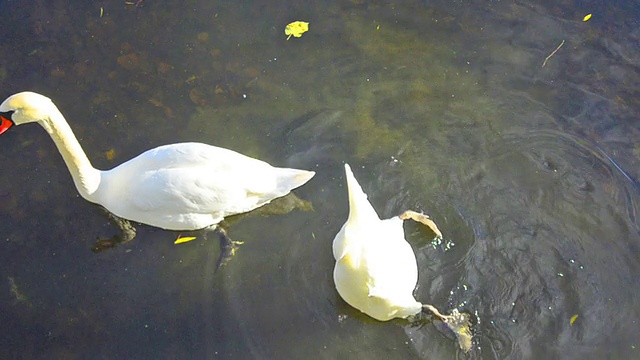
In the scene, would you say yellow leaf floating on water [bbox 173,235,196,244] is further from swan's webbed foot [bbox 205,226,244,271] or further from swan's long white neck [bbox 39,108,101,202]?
swan's long white neck [bbox 39,108,101,202]

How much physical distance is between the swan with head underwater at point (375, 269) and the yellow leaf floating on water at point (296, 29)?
240 centimetres

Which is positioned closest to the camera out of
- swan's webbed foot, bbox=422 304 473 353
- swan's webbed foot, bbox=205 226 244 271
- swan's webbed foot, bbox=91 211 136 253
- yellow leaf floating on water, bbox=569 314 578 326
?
swan's webbed foot, bbox=422 304 473 353

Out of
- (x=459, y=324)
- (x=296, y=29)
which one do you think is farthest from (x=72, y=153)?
(x=459, y=324)

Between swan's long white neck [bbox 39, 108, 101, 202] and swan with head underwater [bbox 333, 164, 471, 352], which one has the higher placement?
swan's long white neck [bbox 39, 108, 101, 202]

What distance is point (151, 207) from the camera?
432 centimetres

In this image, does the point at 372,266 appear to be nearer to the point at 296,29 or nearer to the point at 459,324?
the point at 459,324

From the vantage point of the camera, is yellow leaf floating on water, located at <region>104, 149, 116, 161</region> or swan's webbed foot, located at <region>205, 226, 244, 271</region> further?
yellow leaf floating on water, located at <region>104, 149, 116, 161</region>

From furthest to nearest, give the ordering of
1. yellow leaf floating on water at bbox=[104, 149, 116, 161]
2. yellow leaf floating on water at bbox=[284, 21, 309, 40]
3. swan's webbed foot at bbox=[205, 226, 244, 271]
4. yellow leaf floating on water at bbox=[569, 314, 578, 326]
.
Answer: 1. yellow leaf floating on water at bbox=[284, 21, 309, 40]
2. yellow leaf floating on water at bbox=[104, 149, 116, 161]
3. swan's webbed foot at bbox=[205, 226, 244, 271]
4. yellow leaf floating on water at bbox=[569, 314, 578, 326]

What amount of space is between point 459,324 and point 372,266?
3.03 ft

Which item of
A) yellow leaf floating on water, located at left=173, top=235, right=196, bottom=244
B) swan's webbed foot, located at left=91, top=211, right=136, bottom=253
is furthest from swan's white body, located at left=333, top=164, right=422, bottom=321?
swan's webbed foot, located at left=91, top=211, right=136, bottom=253

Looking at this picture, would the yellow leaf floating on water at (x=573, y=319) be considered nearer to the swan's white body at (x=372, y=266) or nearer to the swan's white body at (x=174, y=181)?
the swan's white body at (x=372, y=266)

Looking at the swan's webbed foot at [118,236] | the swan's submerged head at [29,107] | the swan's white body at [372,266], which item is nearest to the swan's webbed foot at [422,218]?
the swan's white body at [372,266]

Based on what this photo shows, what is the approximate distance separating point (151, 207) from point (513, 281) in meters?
2.53

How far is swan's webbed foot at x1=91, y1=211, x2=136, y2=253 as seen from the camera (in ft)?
15.2
